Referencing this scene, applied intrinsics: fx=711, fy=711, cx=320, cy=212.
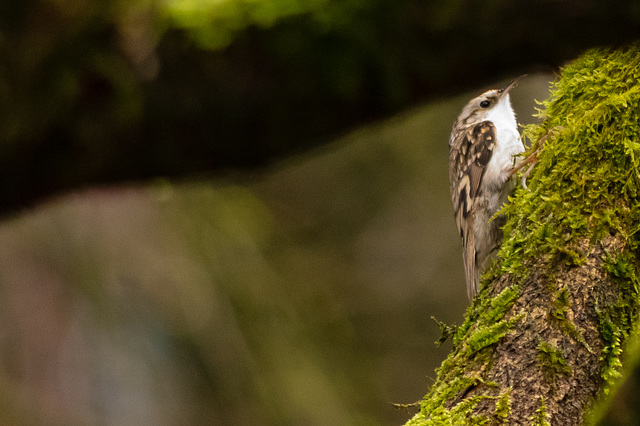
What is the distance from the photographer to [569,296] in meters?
2.68

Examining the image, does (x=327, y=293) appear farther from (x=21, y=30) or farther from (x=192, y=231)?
(x=21, y=30)

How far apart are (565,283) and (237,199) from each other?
6312 millimetres

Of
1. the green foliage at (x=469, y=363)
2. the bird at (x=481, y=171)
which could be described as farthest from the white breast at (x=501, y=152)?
the green foliage at (x=469, y=363)

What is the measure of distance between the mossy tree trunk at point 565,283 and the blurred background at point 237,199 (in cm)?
43

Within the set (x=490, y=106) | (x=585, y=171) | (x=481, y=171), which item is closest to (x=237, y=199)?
(x=490, y=106)

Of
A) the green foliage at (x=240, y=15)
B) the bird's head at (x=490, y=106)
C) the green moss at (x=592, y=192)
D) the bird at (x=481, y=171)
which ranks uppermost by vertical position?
the bird's head at (x=490, y=106)

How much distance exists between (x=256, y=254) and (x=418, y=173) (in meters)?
2.98

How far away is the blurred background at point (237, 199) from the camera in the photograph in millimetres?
1021

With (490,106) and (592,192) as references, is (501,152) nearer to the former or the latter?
(490,106)

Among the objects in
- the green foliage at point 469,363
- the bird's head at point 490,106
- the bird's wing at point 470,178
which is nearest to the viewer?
the green foliage at point 469,363

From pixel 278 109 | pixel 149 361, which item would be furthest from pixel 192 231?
pixel 278 109

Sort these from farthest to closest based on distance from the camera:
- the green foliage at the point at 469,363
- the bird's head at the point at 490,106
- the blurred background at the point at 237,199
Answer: the bird's head at the point at 490,106 → the green foliage at the point at 469,363 → the blurred background at the point at 237,199

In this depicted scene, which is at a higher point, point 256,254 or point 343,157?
point 343,157

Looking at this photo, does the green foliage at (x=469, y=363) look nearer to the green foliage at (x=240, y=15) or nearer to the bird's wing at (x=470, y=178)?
the bird's wing at (x=470, y=178)
